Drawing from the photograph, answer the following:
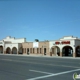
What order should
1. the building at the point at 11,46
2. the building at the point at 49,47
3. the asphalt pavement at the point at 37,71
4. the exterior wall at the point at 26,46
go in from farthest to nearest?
the building at the point at 11,46
the exterior wall at the point at 26,46
the building at the point at 49,47
the asphalt pavement at the point at 37,71

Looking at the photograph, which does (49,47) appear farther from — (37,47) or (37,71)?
(37,71)

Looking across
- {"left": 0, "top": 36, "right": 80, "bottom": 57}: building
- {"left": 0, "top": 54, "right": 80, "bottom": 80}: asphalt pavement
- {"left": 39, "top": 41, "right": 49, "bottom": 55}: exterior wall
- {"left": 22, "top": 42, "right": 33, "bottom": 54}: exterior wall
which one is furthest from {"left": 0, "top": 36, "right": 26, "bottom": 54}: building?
{"left": 0, "top": 54, "right": 80, "bottom": 80}: asphalt pavement

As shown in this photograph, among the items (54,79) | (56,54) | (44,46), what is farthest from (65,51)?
(54,79)

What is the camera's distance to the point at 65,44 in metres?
48.6

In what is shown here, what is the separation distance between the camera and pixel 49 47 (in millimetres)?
54000

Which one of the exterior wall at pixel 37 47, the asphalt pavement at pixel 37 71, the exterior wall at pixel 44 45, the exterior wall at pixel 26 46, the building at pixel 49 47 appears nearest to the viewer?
the asphalt pavement at pixel 37 71

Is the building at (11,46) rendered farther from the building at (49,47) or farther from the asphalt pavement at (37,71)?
the asphalt pavement at (37,71)

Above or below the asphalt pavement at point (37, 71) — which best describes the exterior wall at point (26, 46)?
above

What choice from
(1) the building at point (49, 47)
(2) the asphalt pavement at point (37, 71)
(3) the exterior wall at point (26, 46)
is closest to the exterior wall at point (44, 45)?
(1) the building at point (49, 47)

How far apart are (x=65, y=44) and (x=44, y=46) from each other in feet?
31.1

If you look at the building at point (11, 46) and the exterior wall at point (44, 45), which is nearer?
the exterior wall at point (44, 45)

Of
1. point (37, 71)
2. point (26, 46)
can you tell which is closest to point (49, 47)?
point (26, 46)

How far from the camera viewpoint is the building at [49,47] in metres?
47.2

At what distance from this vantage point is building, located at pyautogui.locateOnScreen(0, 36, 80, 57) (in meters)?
47.2
